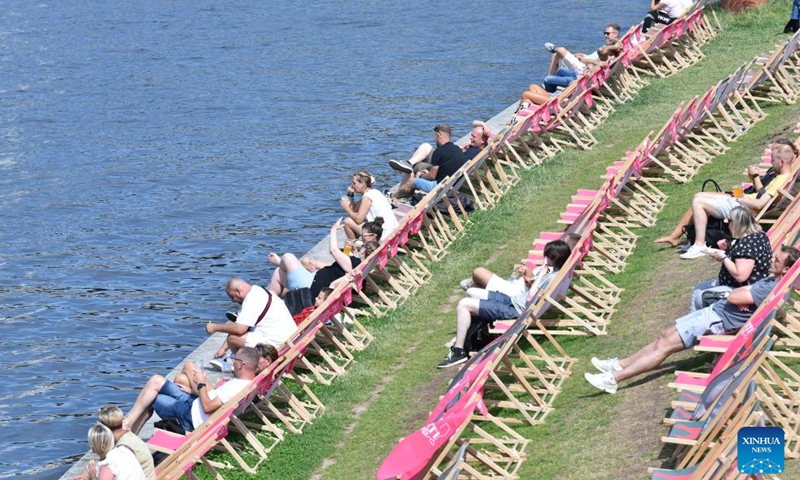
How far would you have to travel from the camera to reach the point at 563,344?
43.1 ft

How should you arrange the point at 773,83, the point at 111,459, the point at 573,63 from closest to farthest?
the point at 111,459 → the point at 773,83 → the point at 573,63

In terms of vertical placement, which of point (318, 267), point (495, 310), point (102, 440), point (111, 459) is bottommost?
point (495, 310)

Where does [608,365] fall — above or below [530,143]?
below

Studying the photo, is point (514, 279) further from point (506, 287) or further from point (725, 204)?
point (725, 204)

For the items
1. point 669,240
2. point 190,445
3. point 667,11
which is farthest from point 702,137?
point 190,445

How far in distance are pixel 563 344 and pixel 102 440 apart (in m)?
4.70

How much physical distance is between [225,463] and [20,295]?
10423mm

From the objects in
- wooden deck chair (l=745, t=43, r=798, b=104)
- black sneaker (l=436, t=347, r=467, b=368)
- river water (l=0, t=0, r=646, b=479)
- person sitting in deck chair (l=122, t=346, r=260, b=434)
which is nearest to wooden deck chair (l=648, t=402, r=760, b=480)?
black sneaker (l=436, t=347, r=467, b=368)

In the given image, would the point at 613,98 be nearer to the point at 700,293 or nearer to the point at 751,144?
the point at 751,144

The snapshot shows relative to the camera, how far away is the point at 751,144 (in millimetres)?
19500

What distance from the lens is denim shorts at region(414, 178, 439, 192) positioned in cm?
1889

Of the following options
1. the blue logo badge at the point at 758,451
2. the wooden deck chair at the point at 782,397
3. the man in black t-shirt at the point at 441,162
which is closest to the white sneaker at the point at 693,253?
the wooden deck chair at the point at 782,397

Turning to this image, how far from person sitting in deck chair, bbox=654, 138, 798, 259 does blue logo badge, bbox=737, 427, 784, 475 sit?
20.9 ft

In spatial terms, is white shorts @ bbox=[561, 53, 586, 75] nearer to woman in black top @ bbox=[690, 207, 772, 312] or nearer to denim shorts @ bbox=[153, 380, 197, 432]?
woman in black top @ bbox=[690, 207, 772, 312]
